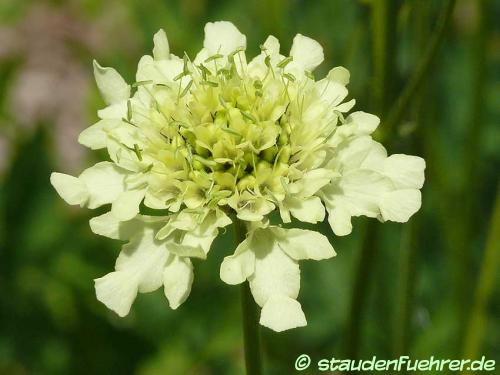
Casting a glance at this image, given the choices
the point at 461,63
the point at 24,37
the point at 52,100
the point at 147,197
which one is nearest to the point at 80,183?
the point at 147,197

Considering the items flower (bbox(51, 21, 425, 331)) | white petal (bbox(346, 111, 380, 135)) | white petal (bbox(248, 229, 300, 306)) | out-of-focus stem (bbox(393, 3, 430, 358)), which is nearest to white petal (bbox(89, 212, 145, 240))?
flower (bbox(51, 21, 425, 331))

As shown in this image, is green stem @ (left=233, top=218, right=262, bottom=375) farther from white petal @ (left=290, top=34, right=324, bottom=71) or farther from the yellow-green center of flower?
white petal @ (left=290, top=34, right=324, bottom=71)

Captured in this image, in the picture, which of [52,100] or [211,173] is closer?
[211,173]

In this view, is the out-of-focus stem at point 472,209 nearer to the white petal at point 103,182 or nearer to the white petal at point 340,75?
the white petal at point 340,75

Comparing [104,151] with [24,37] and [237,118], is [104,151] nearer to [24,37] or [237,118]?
[237,118]

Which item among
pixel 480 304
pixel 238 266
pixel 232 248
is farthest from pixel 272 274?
pixel 232 248

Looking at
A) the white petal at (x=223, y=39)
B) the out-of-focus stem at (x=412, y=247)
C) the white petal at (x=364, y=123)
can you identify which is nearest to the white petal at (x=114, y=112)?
the white petal at (x=223, y=39)
